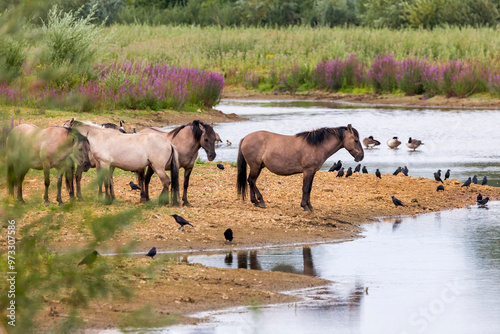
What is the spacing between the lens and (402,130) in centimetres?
2567

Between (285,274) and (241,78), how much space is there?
3623 centimetres

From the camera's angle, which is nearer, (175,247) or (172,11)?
(175,247)

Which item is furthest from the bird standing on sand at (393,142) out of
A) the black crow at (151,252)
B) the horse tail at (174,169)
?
the black crow at (151,252)

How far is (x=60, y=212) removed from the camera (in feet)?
13.8

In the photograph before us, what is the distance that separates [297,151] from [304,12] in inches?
2242

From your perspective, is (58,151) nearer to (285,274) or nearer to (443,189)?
(285,274)

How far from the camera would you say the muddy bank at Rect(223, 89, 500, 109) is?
34.3 meters

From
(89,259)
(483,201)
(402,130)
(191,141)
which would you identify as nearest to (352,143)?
(191,141)

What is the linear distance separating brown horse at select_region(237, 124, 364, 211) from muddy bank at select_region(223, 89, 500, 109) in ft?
72.8

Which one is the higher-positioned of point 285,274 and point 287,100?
point 285,274

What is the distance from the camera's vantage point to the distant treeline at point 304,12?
55750mm

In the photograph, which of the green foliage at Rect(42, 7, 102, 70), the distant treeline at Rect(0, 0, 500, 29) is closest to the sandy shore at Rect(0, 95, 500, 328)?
the green foliage at Rect(42, 7, 102, 70)

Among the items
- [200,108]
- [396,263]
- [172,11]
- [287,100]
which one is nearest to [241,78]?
[287,100]

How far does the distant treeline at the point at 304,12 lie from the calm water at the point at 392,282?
1791 inches
